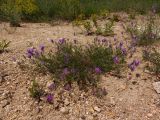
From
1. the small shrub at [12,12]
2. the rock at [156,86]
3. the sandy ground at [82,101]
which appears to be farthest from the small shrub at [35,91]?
the small shrub at [12,12]

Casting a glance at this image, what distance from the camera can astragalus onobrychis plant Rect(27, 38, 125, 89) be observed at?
4547 mm

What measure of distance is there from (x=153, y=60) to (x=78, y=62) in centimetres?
128

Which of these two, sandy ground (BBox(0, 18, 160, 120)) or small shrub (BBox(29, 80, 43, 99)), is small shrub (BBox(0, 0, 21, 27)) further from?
small shrub (BBox(29, 80, 43, 99))

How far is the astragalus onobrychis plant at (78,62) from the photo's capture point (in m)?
4.55

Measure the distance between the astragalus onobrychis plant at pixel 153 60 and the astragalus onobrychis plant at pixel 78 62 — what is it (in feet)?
1.36

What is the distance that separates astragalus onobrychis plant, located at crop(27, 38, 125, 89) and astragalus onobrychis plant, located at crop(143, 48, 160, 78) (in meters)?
0.41

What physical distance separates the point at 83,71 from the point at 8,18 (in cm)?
328

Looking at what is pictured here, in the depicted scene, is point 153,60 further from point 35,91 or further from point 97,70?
point 35,91

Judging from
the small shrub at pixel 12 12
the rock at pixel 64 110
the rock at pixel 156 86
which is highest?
the small shrub at pixel 12 12

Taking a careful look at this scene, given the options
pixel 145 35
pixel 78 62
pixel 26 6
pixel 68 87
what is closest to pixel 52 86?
pixel 68 87

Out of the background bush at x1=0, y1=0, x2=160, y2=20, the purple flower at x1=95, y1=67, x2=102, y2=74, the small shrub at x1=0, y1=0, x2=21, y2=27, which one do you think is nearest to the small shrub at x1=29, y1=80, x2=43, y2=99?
the purple flower at x1=95, y1=67, x2=102, y2=74

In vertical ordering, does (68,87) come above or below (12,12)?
below

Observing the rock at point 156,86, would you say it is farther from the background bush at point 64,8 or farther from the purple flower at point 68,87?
the background bush at point 64,8

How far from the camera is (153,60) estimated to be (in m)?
5.21
